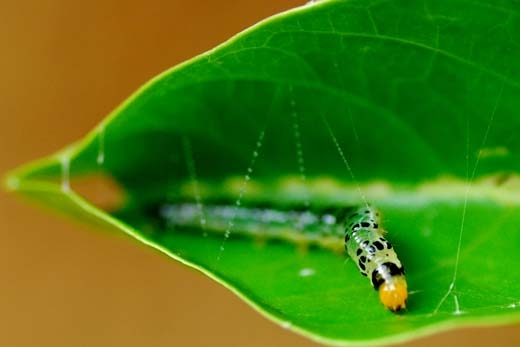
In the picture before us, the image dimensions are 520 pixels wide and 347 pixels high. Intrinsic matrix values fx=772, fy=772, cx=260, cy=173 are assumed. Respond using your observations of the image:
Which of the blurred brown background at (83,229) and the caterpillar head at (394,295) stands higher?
the blurred brown background at (83,229)

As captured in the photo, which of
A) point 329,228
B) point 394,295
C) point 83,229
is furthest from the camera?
point 83,229

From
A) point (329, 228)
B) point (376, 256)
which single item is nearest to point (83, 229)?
point (329, 228)

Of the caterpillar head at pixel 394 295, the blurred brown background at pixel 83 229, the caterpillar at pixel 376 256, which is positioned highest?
the blurred brown background at pixel 83 229

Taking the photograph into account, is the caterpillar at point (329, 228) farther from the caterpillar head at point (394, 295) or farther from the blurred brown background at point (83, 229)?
the blurred brown background at point (83, 229)

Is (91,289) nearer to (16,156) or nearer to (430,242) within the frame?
(16,156)

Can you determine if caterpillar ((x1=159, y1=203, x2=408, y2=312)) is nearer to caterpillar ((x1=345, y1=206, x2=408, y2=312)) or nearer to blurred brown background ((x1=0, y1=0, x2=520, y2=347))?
caterpillar ((x1=345, y1=206, x2=408, y2=312))

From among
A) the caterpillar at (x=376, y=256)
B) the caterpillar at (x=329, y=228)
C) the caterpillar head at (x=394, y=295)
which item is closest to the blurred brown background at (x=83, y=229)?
the caterpillar at (x=329, y=228)

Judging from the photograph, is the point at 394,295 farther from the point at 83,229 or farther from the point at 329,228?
the point at 83,229
